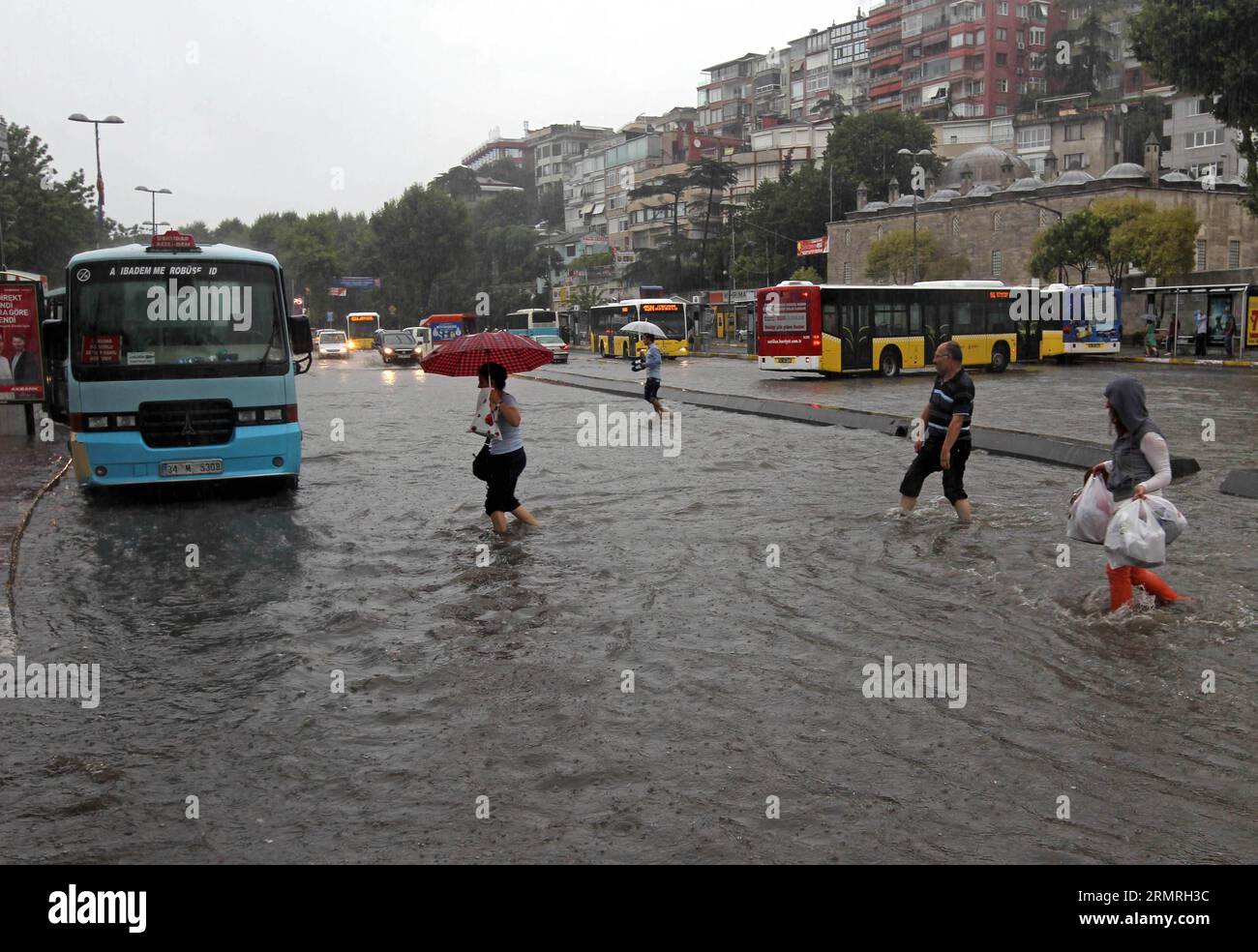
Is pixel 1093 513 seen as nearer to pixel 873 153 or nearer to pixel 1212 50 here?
pixel 1212 50

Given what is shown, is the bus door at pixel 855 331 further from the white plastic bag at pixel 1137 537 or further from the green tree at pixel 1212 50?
the white plastic bag at pixel 1137 537

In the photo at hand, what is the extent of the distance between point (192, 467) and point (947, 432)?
7294mm

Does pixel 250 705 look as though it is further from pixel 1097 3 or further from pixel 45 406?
pixel 1097 3

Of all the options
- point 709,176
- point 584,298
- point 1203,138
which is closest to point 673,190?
point 709,176

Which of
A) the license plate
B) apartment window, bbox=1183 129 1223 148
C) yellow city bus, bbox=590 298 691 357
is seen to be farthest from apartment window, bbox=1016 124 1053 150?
the license plate

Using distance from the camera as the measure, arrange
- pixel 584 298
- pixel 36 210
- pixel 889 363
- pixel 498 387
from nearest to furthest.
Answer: pixel 498 387
pixel 889 363
pixel 36 210
pixel 584 298

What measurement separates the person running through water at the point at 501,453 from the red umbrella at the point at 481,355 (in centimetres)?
27

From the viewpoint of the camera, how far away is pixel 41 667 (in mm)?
6699

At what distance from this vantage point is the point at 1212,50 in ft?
103

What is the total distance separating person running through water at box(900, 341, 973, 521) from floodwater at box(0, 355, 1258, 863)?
33cm

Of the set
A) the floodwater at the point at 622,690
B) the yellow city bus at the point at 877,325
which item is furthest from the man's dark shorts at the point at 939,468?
the yellow city bus at the point at 877,325

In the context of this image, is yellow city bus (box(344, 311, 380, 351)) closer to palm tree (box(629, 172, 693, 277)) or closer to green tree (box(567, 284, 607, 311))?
green tree (box(567, 284, 607, 311))
